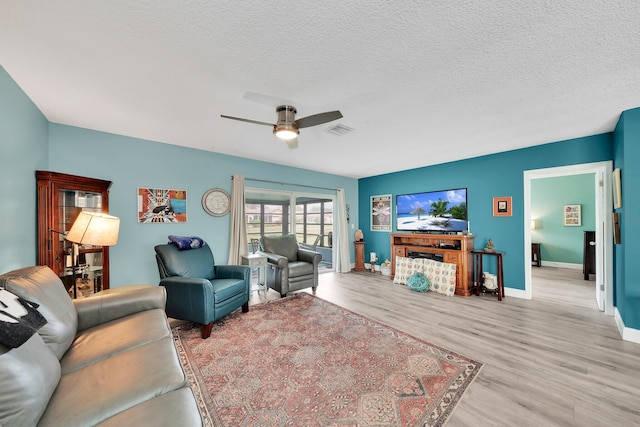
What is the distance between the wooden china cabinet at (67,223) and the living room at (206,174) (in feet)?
0.36

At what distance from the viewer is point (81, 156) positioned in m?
3.07

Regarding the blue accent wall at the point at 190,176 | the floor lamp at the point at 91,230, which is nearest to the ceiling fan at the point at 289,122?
the floor lamp at the point at 91,230

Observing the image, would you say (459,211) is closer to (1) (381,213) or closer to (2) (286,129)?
(1) (381,213)

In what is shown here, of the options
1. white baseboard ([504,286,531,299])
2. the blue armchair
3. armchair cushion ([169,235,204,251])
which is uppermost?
armchair cushion ([169,235,204,251])

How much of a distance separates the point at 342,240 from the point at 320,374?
156 inches

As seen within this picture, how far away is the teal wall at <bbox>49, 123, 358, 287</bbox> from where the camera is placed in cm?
Answer: 306

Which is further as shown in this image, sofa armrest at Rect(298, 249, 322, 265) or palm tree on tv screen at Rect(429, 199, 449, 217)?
→ palm tree on tv screen at Rect(429, 199, 449, 217)

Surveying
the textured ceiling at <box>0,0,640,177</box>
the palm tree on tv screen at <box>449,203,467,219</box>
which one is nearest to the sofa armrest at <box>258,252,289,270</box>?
the textured ceiling at <box>0,0,640,177</box>

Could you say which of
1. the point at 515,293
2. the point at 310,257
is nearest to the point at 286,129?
the point at 310,257

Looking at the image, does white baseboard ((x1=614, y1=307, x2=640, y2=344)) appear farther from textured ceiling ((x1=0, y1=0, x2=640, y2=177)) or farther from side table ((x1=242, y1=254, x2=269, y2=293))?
side table ((x1=242, y1=254, x2=269, y2=293))

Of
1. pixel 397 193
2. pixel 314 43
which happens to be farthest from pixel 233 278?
pixel 397 193

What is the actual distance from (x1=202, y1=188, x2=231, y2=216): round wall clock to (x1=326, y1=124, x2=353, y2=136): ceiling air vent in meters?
2.19

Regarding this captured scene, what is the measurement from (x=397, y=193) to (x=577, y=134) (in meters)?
2.99

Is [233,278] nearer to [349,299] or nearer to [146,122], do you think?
[349,299]
